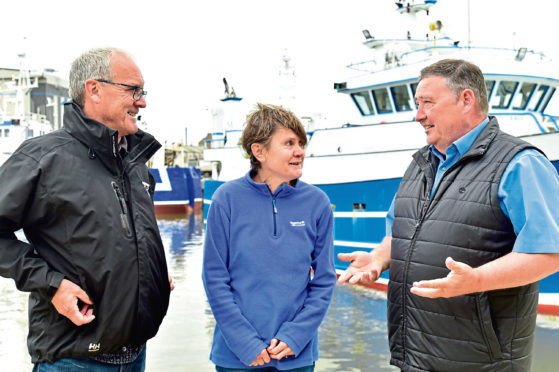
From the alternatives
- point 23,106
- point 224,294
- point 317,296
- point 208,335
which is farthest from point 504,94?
point 23,106

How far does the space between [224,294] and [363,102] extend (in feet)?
30.6

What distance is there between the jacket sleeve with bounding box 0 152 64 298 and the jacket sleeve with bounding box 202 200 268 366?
2.00 ft

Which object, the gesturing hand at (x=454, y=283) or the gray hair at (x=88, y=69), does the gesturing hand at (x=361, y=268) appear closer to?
the gesturing hand at (x=454, y=283)

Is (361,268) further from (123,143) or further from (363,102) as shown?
(363,102)

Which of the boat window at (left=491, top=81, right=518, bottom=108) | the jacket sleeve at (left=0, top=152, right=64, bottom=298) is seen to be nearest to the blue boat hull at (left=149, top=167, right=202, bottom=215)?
the boat window at (left=491, top=81, right=518, bottom=108)

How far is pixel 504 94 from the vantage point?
9992 mm

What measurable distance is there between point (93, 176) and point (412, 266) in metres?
1.28

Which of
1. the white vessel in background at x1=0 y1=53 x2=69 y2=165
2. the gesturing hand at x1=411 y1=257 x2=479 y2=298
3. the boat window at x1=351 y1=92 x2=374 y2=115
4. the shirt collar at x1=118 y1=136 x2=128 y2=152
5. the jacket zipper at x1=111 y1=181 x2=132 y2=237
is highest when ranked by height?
the white vessel in background at x1=0 y1=53 x2=69 y2=165

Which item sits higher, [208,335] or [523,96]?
[523,96]

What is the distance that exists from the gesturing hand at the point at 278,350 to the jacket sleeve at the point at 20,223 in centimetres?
85

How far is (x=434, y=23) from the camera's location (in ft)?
39.0

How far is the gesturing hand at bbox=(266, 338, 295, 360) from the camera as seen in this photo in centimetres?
228

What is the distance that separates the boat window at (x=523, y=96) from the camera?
33.1 ft

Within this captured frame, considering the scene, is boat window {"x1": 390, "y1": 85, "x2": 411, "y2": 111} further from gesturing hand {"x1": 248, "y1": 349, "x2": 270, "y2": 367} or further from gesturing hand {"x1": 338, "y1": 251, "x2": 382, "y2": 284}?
gesturing hand {"x1": 248, "y1": 349, "x2": 270, "y2": 367}
